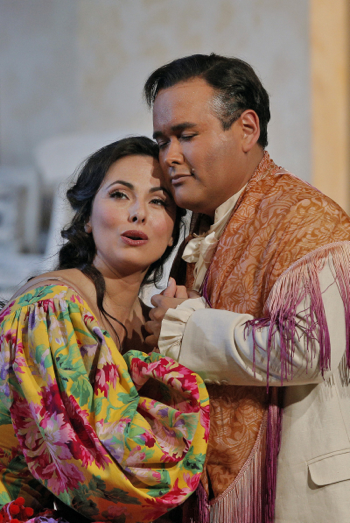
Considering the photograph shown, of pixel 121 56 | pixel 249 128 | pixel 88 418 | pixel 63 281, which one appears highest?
pixel 121 56

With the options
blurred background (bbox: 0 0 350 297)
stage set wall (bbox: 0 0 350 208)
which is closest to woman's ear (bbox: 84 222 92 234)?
blurred background (bbox: 0 0 350 297)

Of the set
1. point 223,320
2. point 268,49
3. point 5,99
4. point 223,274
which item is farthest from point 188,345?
point 5,99

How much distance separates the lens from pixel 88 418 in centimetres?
144

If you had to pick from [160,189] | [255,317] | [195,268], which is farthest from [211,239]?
[255,317]

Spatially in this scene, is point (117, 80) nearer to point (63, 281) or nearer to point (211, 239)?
point (211, 239)

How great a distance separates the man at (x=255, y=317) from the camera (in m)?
1.51

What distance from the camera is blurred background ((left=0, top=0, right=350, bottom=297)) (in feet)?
13.9

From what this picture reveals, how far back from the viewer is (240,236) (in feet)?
5.73

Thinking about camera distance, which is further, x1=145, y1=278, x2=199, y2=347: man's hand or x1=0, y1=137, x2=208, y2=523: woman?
x1=145, y1=278, x2=199, y2=347: man's hand

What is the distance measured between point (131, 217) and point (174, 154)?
0.23 m

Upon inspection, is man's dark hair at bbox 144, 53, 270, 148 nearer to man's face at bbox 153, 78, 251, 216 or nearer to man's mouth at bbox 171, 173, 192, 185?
man's face at bbox 153, 78, 251, 216

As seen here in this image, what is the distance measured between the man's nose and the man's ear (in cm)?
20

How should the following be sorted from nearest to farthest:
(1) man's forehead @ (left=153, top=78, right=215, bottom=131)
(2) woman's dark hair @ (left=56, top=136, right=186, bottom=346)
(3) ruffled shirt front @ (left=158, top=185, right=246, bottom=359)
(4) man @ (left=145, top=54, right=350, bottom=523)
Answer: (4) man @ (left=145, top=54, right=350, bottom=523)
(3) ruffled shirt front @ (left=158, top=185, right=246, bottom=359)
(1) man's forehead @ (left=153, top=78, right=215, bottom=131)
(2) woman's dark hair @ (left=56, top=136, right=186, bottom=346)

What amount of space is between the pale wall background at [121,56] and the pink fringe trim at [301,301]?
9.20 ft
